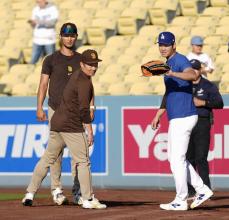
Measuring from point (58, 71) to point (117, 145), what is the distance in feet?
12.9

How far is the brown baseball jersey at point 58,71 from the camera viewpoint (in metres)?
12.7

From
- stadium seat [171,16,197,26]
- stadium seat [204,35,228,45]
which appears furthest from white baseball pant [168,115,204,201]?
stadium seat [171,16,197,26]

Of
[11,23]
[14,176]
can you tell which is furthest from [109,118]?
[11,23]

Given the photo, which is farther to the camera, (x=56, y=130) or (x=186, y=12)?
(x=186, y=12)

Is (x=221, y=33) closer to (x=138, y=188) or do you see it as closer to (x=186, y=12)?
(x=186, y=12)

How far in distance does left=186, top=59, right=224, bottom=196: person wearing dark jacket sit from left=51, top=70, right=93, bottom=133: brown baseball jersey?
233 centimetres

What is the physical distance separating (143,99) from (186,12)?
19.8 ft

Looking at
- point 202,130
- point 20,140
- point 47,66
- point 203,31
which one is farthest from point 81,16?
point 47,66

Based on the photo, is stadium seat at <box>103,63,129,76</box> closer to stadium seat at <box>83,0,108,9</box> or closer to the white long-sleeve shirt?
the white long-sleeve shirt

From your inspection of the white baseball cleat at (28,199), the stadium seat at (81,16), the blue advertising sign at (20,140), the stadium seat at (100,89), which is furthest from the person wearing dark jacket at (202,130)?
Result: the stadium seat at (81,16)

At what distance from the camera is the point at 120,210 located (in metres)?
12.1

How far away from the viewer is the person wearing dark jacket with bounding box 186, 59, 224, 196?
547 inches

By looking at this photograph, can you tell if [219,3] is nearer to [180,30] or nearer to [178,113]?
[180,30]

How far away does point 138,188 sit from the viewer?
16328mm
